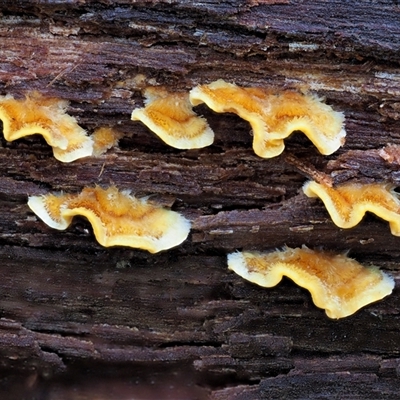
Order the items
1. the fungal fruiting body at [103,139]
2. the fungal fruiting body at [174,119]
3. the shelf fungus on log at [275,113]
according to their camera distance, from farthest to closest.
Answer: the fungal fruiting body at [103,139], the fungal fruiting body at [174,119], the shelf fungus on log at [275,113]

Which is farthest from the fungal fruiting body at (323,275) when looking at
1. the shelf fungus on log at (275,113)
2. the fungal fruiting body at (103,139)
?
the fungal fruiting body at (103,139)

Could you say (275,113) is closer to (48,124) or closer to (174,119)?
(174,119)

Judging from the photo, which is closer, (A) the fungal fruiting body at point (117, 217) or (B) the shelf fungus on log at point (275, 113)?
(B) the shelf fungus on log at point (275, 113)

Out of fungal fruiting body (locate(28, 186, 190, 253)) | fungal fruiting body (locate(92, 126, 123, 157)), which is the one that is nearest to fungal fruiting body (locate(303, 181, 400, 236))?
fungal fruiting body (locate(28, 186, 190, 253))

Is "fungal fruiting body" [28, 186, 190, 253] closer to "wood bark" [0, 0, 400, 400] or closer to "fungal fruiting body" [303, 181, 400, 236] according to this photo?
"wood bark" [0, 0, 400, 400]

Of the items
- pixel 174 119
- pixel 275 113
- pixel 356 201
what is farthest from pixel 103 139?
pixel 356 201

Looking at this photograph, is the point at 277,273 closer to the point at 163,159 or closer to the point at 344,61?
the point at 163,159

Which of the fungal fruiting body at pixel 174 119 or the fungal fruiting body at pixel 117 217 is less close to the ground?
the fungal fruiting body at pixel 174 119

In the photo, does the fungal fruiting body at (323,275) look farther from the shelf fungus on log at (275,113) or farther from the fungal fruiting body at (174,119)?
the fungal fruiting body at (174,119)
